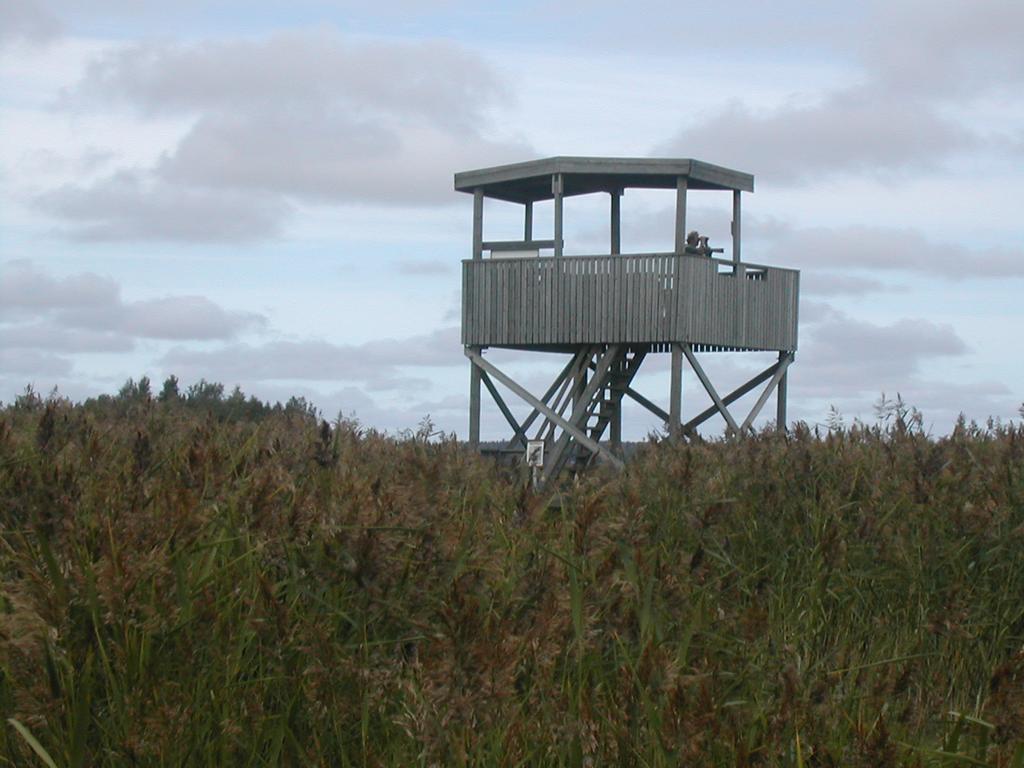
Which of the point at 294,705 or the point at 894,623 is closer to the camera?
the point at 294,705

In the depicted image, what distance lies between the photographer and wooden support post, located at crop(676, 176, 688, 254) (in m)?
21.2

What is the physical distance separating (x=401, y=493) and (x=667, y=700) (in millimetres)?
1256

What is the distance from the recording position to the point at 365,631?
133 inches

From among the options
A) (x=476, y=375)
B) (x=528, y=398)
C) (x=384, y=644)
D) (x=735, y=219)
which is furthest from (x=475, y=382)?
(x=384, y=644)

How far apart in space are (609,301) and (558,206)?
5.52 ft

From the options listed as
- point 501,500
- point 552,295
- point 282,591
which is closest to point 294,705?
point 282,591

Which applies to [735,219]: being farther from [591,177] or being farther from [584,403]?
[584,403]

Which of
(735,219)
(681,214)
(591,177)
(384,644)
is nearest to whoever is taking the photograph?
(384,644)

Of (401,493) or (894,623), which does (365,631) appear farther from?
(894,623)

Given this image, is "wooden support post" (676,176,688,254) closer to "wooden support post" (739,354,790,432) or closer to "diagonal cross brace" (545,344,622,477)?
"diagonal cross brace" (545,344,622,477)

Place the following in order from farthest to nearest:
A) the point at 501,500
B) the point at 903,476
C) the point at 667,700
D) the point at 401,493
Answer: the point at 903,476 < the point at 501,500 < the point at 401,493 < the point at 667,700

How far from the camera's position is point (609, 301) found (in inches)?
844

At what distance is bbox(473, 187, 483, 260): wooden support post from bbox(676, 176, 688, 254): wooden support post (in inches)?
135

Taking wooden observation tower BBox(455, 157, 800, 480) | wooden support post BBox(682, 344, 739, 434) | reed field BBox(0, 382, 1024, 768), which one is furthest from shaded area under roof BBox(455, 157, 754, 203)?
reed field BBox(0, 382, 1024, 768)
